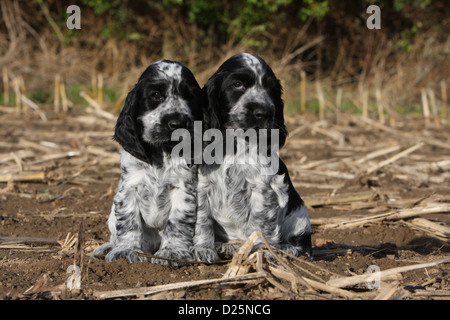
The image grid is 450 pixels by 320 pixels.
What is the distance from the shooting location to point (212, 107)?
14.5 ft

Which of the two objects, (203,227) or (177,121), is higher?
(177,121)

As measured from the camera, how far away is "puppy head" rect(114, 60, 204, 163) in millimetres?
4285

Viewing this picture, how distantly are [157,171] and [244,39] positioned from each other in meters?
13.6

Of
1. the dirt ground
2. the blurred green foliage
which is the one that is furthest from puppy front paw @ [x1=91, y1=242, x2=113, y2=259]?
the blurred green foliage

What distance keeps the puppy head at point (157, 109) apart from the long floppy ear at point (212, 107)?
64 mm

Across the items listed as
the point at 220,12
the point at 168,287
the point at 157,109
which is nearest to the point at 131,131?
the point at 157,109

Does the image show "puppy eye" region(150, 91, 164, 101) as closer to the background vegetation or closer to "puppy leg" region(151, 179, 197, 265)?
"puppy leg" region(151, 179, 197, 265)

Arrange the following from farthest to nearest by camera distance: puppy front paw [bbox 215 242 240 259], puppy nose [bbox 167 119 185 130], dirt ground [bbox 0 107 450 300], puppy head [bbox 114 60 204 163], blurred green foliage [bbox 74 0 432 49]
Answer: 1. blurred green foliage [bbox 74 0 432 49]
2. puppy front paw [bbox 215 242 240 259]
3. puppy head [bbox 114 60 204 163]
4. puppy nose [bbox 167 119 185 130]
5. dirt ground [bbox 0 107 450 300]

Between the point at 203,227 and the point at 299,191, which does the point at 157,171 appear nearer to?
the point at 203,227

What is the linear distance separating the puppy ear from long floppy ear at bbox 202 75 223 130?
515 millimetres

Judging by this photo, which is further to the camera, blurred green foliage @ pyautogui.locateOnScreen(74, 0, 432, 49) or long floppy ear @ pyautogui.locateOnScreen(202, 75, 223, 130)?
blurred green foliage @ pyautogui.locateOnScreen(74, 0, 432, 49)

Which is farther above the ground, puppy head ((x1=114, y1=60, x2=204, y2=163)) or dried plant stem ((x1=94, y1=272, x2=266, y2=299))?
puppy head ((x1=114, y1=60, x2=204, y2=163))

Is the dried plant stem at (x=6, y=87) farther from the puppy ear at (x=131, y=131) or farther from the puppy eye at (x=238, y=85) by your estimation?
the puppy eye at (x=238, y=85)
